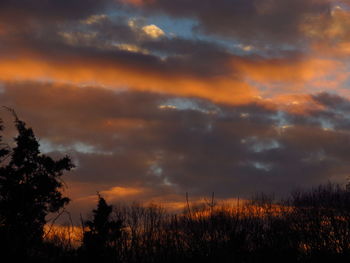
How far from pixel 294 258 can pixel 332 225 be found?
38.3 feet

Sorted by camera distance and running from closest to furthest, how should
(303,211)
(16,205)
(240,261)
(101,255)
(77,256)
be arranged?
1. (77,256)
2. (101,255)
3. (240,261)
4. (16,205)
5. (303,211)

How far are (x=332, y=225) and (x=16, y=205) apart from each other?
40866 millimetres

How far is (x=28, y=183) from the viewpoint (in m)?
55.8

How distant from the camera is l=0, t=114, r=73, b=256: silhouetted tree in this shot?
52.9m

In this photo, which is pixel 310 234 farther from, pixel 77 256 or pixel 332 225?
pixel 77 256

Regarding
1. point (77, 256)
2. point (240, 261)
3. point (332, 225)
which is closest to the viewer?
point (77, 256)

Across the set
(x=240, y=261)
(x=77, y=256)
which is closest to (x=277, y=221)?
(x=240, y=261)

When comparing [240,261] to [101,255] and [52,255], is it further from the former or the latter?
[52,255]

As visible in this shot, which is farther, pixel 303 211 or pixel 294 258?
pixel 303 211

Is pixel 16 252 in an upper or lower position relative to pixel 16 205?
lower

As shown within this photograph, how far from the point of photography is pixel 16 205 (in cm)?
5294

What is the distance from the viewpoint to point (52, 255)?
163 feet

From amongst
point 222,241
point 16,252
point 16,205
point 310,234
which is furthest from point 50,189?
point 310,234

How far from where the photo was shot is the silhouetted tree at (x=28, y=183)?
5291 cm
